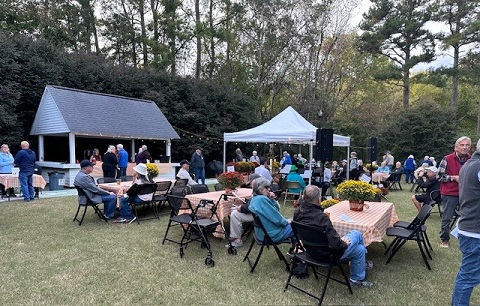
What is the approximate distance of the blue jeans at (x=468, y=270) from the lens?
2522 mm

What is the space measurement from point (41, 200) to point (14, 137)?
5.78 m

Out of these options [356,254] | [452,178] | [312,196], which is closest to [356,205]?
[356,254]

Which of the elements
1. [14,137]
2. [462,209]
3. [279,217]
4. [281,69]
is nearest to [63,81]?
[14,137]

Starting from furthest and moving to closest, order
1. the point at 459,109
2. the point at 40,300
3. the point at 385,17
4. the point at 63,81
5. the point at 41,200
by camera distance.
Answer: the point at 459,109 < the point at 385,17 < the point at 63,81 < the point at 41,200 < the point at 40,300

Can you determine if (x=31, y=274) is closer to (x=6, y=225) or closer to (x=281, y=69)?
(x=6, y=225)

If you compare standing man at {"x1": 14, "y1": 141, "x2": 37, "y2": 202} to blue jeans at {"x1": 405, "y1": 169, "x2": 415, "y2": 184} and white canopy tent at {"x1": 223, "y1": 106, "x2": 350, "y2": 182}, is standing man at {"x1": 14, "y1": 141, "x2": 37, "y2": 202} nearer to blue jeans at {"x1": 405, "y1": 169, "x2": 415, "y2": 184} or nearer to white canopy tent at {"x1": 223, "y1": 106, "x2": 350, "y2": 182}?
white canopy tent at {"x1": 223, "y1": 106, "x2": 350, "y2": 182}

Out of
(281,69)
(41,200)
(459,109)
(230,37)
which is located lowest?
(41,200)

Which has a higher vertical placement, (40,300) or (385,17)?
(385,17)

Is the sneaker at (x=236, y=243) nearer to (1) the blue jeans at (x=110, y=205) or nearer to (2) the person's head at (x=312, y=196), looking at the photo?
(2) the person's head at (x=312, y=196)

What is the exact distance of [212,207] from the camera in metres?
4.85

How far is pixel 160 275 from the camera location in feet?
11.9

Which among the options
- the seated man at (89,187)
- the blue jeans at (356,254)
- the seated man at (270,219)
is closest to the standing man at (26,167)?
the seated man at (89,187)

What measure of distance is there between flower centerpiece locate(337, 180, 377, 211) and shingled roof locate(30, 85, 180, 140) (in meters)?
10.3

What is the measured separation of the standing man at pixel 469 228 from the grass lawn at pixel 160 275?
23.0 inches
